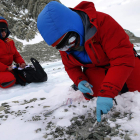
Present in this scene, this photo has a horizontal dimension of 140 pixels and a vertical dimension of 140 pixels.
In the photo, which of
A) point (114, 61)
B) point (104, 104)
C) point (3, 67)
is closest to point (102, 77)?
point (114, 61)

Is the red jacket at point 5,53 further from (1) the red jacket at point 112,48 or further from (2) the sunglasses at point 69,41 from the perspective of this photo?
(1) the red jacket at point 112,48

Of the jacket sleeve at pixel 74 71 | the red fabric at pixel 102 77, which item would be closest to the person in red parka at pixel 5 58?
the jacket sleeve at pixel 74 71

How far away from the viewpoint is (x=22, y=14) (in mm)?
18375

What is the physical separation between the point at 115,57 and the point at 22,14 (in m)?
20.5

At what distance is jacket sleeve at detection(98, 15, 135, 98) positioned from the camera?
41.4 inches

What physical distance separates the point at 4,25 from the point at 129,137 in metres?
2.92

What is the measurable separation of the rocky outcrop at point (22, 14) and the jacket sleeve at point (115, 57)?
12773 millimetres

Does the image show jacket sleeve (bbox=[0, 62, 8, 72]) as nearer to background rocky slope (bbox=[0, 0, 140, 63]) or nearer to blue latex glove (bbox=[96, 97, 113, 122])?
blue latex glove (bbox=[96, 97, 113, 122])

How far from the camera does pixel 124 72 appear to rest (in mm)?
1067

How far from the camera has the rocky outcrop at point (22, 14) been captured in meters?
14.8

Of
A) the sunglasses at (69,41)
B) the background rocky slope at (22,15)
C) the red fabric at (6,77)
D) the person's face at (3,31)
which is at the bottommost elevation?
the red fabric at (6,77)

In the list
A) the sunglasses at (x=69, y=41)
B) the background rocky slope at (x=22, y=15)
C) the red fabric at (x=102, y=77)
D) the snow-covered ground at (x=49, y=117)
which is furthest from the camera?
the background rocky slope at (x=22, y=15)

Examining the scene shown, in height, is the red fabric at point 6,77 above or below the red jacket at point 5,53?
below

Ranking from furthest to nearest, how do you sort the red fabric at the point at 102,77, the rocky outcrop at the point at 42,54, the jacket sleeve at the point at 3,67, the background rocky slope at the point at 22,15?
the background rocky slope at the point at 22,15
the rocky outcrop at the point at 42,54
the jacket sleeve at the point at 3,67
the red fabric at the point at 102,77
